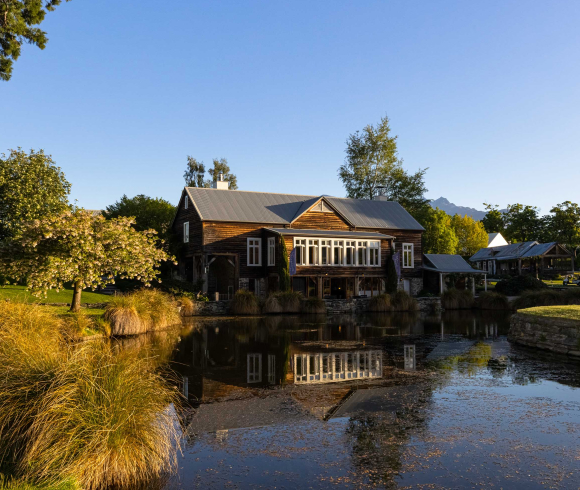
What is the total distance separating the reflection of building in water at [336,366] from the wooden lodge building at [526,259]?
51.6m

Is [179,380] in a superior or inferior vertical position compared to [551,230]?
inferior

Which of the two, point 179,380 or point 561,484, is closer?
point 561,484

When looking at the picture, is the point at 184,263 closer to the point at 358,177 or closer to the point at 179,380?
the point at 358,177

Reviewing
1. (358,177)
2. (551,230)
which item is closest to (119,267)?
(358,177)

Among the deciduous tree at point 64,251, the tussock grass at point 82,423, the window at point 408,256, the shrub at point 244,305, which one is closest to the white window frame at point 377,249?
the window at point 408,256

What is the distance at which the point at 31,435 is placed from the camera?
18.9ft

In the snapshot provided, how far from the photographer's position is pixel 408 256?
43031 mm

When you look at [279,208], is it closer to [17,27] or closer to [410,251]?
[410,251]

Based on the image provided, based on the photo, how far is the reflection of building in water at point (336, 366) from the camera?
11727 millimetres

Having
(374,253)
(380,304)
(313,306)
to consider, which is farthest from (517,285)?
(313,306)

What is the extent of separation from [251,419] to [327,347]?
27.5 feet

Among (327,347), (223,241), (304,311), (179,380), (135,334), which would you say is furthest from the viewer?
(223,241)

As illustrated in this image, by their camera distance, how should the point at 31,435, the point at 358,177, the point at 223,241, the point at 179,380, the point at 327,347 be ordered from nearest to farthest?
the point at 31,435 → the point at 179,380 → the point at 327,347 → the point at 223,241 → the point at 358,177

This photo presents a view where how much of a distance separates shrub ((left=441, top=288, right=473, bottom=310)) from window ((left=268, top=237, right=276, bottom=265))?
12522mm
